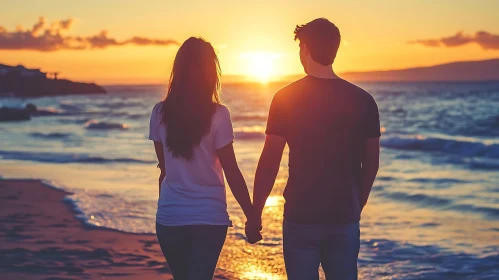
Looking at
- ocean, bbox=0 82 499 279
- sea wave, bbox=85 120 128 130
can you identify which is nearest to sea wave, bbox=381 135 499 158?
ocean, bbox=0 82 499 279

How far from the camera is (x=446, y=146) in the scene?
2602cm

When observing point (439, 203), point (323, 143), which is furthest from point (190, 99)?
point (439, 203)

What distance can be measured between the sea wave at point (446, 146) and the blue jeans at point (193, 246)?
2101 centimetres

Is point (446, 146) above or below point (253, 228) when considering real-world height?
below

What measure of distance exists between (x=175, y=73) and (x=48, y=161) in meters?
15.8

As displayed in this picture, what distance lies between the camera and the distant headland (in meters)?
70.4

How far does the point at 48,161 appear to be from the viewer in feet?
60.6

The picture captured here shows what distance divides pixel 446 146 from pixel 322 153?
23840 mm

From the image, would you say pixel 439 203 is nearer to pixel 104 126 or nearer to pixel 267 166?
pixel 267 166

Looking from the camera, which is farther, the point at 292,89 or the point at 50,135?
the point at 50,135

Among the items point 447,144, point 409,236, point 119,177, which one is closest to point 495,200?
point 409,236

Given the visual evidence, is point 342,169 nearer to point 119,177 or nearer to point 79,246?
point 79,246

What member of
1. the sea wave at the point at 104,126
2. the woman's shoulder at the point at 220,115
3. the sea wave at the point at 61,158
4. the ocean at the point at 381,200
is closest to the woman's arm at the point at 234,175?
the woman's shoulder at the point at 220,115

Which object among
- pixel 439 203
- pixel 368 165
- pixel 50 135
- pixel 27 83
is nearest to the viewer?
pixel 368 165
